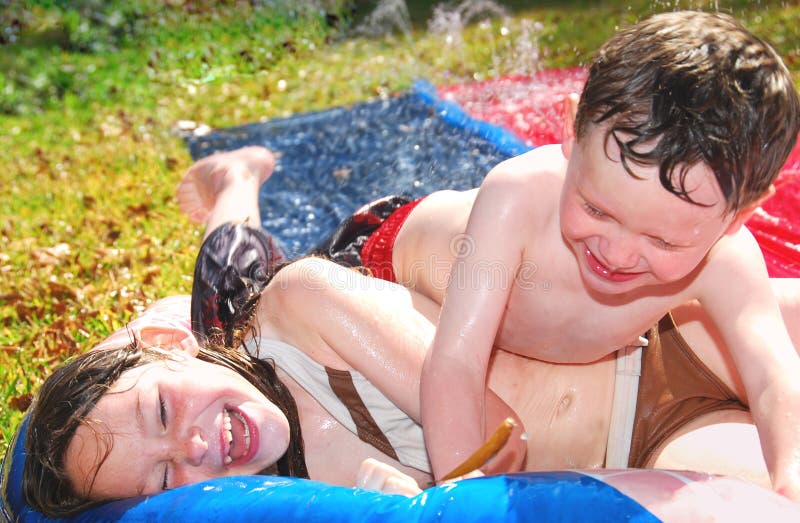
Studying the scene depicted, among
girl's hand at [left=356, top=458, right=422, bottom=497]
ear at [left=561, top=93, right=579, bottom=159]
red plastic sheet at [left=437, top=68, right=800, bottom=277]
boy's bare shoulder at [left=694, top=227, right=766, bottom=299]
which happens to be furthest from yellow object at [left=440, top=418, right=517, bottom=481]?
red plastic sheet at [left=437, top=68, right=800, bottom=277]

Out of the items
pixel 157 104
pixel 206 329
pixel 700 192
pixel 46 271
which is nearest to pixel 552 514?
pixel 700 192

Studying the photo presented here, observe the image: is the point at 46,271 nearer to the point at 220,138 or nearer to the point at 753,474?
the point at 220,138

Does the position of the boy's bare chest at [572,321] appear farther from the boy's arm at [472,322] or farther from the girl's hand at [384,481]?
the girl's hand at [384,481]

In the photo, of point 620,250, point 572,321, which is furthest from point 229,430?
point 620,250

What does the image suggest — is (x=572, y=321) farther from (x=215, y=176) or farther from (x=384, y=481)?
(x=215, y=176)

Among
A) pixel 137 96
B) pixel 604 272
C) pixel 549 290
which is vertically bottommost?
pixel 549 290

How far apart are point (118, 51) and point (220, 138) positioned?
109 inches

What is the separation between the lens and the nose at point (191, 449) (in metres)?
1.99

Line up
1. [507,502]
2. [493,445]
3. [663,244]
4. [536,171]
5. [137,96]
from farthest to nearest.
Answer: [137,96], [536,171], [663,244], [507,502], [493,445]

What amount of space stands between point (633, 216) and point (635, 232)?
0.16 ft

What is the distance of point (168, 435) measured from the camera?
2.00 meters

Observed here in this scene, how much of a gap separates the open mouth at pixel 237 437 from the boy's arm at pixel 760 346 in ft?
3.85

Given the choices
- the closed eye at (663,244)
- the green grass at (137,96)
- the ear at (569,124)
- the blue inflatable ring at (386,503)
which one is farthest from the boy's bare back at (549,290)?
the green grass at (137,96)

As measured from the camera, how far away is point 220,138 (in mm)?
5016
